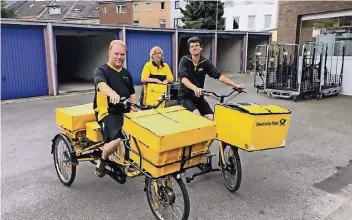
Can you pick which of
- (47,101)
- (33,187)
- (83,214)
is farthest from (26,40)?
(83,214)

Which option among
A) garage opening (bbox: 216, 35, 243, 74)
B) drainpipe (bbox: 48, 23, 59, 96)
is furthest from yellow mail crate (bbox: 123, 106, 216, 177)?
garage opening (bbox: 216, 35, 243, 74)

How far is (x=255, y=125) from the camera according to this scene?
296 cm

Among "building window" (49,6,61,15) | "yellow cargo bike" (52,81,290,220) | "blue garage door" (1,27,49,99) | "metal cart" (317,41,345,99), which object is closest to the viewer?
"yellow cargo bike" (52,81,290,220)

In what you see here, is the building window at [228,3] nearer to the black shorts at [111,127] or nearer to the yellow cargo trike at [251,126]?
the yellow cargo trike at [251,126]

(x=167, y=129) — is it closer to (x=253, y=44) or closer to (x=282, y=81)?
(x=282, y=81)

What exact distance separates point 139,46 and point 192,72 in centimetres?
1015

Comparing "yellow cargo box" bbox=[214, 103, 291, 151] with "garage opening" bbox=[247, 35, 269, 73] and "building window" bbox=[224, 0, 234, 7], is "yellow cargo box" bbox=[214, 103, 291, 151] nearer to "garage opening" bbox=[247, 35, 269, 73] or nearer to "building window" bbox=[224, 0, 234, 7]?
"garage opening" bbox=[247, 35, 269, 73]

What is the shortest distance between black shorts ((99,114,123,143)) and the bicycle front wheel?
58 cm

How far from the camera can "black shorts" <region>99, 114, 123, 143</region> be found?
318cm

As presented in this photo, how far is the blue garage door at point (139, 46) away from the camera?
44.0 feet

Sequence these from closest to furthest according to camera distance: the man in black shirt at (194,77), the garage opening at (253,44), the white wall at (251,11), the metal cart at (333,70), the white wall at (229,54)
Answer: the man in black shirt at (194,77), the metal cart at (333,70), the white wall at (229,54), the garage opening at (253,44), the white wall at (251,11)

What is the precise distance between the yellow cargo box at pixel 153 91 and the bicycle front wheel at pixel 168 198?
2.46m

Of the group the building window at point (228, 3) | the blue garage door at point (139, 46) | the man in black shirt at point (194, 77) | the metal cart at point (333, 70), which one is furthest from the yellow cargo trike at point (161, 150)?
the building window at point (228, 3)

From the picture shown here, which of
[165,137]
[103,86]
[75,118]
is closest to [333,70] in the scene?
[75,118]
